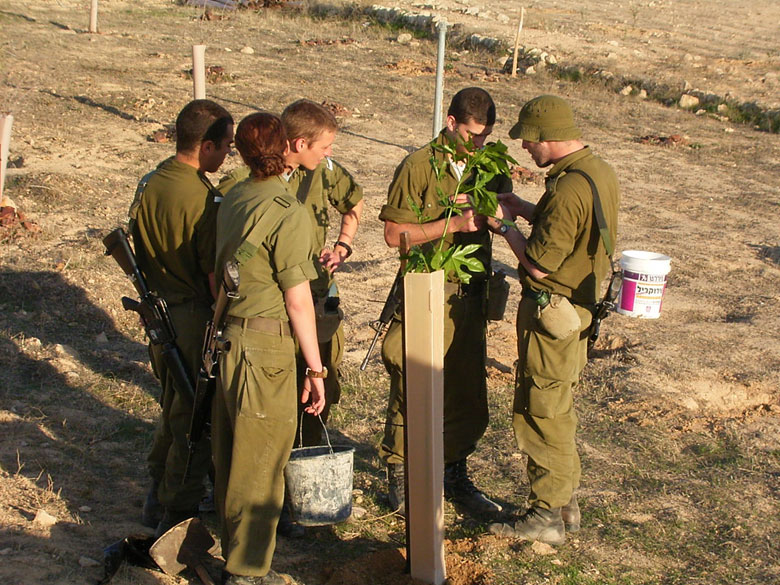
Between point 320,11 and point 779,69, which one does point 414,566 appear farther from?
point 320,11

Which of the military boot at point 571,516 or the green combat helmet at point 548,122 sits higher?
the green combat helmet at point 548,122

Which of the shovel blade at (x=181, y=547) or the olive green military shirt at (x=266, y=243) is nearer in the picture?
the olive green military shirt at (x=266, y=243)

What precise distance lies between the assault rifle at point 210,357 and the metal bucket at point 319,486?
42 cm

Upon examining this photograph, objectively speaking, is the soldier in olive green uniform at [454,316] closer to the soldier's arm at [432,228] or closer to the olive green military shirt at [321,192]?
the soldier's arm at [432,228]

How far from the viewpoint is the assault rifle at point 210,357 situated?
3299mm

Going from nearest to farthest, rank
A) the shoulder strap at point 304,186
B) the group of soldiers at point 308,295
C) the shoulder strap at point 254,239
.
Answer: the shoulder strap at point 254,239
the group of soldiers at point 308,295
the shoulder strap at point 304,186

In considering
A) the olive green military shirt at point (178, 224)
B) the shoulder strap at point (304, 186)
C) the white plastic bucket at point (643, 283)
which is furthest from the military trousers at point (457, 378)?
the white plastic bucket at point (643, 283)

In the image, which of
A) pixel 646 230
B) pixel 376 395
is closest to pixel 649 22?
pixel 646 230

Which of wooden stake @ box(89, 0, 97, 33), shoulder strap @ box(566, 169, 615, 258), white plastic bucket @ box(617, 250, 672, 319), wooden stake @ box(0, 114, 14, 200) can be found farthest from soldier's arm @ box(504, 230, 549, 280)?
wooden stake @ box(89, 0, 97, 33)

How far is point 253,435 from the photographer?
341 centimetres

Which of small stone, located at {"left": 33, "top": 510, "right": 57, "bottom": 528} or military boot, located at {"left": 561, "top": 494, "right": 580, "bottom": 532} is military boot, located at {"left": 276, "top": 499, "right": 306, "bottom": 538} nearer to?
small stone, located at {"left": 33, "top": 510, "right": 57, "bottom": 528}

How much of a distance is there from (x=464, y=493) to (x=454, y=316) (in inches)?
36.6

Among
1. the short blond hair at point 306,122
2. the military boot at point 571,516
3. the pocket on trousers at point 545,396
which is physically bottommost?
the military boot at point 571,516

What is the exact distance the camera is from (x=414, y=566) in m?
3.71
